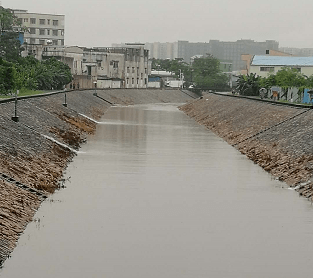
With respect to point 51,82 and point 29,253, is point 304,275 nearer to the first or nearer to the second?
point 29,253

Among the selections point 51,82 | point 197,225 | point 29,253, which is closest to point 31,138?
point 197,225

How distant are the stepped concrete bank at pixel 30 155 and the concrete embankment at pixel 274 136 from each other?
10522mm

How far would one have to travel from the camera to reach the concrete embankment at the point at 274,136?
34875mm

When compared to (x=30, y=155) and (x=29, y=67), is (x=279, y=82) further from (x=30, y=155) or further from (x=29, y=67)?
(x=30, y=155)

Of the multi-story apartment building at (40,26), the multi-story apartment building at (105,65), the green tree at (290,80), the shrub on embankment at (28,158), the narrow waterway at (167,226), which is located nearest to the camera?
the narrow waterway at (167,226)

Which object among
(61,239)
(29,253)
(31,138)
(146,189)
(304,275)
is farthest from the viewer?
(31,138)

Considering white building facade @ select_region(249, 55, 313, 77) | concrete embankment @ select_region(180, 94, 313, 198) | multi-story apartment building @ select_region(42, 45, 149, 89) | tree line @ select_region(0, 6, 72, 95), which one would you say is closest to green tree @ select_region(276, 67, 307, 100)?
concrete embankment @ select_region(180, 94, 313, 198)

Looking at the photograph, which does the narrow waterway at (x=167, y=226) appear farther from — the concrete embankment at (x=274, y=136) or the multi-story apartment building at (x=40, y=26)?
the multi-story apartment building at (x=40, y=26)

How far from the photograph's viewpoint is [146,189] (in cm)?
3158

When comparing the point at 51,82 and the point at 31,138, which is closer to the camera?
the point at 31,138

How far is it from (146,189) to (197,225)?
7.72m

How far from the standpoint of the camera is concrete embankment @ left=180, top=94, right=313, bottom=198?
34.9 metres

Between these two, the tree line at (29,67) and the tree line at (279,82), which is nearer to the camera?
the tree line at (279,82)

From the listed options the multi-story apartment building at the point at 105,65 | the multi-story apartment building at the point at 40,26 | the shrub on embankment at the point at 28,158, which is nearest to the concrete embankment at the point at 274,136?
the shrub on embankment at the point at 28,158
